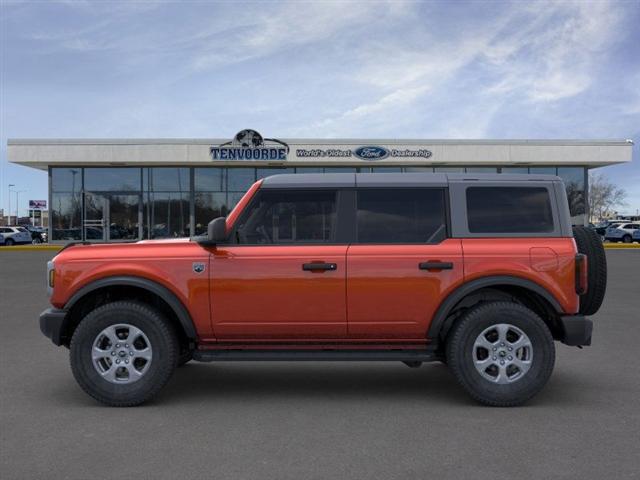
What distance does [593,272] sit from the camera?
211 inches

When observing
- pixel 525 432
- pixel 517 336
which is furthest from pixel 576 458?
pixel 517 336

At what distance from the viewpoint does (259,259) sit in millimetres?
5105

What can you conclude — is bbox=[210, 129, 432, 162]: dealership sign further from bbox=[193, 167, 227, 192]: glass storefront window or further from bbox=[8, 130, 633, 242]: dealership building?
bbox=[193, 167, 227, 192]: glass storefront window

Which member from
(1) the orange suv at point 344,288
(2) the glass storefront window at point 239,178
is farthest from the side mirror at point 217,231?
(2) the glass storefront window at point 239,178

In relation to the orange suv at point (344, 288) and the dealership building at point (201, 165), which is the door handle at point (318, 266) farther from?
the dealership building at point (201, 165)

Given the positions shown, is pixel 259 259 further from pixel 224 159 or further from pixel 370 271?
pixel 224 159

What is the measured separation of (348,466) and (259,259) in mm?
1943

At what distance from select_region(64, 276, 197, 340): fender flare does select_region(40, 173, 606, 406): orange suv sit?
1 cm

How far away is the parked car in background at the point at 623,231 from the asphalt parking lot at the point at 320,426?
128 feet

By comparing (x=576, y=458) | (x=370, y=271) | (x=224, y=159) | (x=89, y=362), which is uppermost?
(x=224, y=159)

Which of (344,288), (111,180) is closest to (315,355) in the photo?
(344,288)

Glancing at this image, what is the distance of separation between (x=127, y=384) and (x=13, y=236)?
39.7m

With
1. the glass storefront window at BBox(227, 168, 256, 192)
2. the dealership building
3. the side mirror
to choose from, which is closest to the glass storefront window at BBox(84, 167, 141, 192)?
the dealership building

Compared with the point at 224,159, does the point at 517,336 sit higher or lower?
lower
